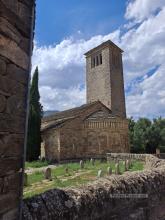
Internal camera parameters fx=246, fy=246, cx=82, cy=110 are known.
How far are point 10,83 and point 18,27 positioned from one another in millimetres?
638

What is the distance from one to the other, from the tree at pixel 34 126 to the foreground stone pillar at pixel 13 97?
1013 inches

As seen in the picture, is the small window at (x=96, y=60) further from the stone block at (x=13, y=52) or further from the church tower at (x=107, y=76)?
the stone block at (x=13, y=52)

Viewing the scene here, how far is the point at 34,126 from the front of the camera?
28984 millimetres

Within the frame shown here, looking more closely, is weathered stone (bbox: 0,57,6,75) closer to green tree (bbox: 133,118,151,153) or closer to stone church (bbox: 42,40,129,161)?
stone church (bbox: 42,40,129,161)

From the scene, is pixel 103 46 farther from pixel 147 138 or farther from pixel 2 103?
pixel 2 103

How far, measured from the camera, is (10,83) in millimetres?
2459

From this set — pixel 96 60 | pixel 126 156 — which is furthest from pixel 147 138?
pixel 126 156

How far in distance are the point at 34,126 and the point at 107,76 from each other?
815 inches

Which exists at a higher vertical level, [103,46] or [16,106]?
[103,46]

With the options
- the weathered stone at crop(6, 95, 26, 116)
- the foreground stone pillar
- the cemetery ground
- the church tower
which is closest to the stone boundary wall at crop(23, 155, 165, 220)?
the foreground stone pillar

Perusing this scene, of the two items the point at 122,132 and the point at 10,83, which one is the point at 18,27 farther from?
the point at 122,132

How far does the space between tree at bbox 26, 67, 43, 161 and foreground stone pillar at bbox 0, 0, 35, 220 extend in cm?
2572

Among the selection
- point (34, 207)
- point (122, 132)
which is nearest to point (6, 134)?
point (34, 207)

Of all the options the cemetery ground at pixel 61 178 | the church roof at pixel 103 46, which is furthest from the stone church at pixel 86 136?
the church roof at pixel 103 46
